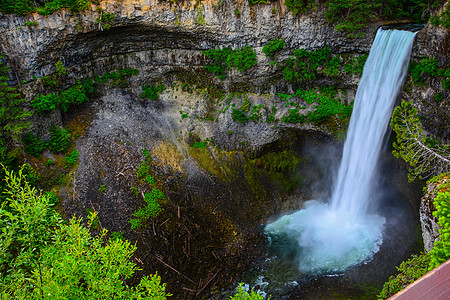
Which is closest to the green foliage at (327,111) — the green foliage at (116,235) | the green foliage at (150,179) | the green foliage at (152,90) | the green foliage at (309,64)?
the green foliage at (309,64)

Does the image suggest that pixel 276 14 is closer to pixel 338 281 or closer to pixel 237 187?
pixel 237 187

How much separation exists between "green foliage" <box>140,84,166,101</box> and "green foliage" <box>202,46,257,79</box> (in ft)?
15.0

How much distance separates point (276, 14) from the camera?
2036cm

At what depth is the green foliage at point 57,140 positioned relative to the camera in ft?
64.1

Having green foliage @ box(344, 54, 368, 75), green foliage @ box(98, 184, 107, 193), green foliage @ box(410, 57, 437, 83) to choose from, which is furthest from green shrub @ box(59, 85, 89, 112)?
green foliage @ box(410, 57, 437, 83)

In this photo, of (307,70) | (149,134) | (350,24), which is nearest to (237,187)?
(149,134)

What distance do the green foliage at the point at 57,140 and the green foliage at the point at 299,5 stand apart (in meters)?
18.8

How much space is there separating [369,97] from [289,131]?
6001mm

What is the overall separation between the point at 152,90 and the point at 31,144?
996cm

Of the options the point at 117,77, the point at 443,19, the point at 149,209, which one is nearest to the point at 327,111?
the point at 443,19

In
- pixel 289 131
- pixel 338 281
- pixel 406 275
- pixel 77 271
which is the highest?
pixel 77 271

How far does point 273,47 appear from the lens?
827 inches

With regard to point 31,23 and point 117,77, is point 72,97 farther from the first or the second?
point 31,23

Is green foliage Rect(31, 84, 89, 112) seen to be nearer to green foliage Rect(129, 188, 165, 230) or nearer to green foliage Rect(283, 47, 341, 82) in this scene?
green foliage Rect(129, 188, 165, 230)
